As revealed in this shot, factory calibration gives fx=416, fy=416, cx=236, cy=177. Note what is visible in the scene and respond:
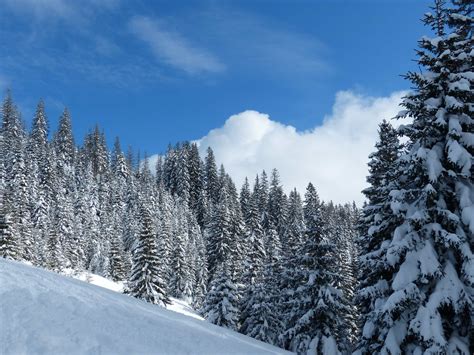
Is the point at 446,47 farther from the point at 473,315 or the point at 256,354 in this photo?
the point at 256,354

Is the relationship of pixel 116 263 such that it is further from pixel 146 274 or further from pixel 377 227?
pixel 377 227

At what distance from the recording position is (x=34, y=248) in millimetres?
56656

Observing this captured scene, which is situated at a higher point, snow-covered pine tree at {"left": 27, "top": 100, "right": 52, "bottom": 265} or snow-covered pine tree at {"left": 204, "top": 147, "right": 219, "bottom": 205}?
snow-covered pine tree at {"left": 204, "top": 147, "right": 219, "bottom": 205}

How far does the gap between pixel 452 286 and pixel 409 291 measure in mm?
1224

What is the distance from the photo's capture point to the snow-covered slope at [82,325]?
10523 millimetres

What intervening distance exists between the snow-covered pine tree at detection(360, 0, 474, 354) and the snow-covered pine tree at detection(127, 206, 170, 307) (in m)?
29.3

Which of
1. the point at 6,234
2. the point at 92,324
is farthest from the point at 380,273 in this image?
the point at 6,234

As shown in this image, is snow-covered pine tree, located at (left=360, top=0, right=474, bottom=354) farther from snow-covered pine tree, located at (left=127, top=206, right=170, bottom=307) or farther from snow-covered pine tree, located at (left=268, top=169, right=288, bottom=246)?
snow-covered pine tree, located at (left=268, top=169, right=288, bottom=246)

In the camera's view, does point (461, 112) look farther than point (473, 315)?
Yes

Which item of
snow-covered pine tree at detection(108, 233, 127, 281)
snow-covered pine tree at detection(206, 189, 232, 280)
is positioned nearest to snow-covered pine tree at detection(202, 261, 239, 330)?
snow-covered pine tree at detection(206, 189, 232, 280)

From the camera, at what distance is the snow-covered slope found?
10523mm

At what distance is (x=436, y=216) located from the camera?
1337 cm

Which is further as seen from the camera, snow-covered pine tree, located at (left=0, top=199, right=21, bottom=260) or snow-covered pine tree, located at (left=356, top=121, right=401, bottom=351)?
snow-covered pine tree, located at (left=0, top=199, right=21, bottom=260)

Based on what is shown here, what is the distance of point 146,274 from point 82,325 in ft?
99.8
